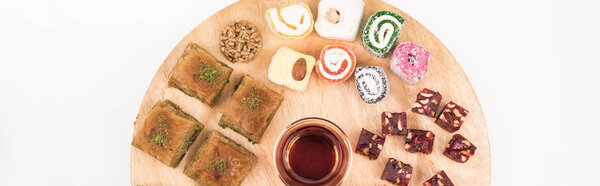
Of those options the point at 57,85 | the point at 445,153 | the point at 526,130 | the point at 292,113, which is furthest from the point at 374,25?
the point at 57,85

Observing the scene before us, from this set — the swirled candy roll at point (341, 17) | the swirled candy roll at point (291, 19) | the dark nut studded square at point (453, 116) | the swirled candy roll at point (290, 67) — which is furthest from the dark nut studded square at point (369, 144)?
the swirled candy roll at point (291, 19)

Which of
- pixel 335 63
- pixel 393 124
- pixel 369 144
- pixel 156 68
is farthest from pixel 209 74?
pixel 393 124

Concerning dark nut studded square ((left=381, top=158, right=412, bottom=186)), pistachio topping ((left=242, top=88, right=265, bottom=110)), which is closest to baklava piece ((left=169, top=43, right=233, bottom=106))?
pistachio topping ((left=242, top=88, right=265, bottom=110))

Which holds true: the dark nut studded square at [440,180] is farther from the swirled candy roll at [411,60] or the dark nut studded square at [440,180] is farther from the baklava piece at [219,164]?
the baklava piece at [219,164]

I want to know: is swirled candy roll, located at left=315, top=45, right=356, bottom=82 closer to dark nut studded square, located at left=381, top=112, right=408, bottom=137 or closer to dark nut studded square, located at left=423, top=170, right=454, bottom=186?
dark nut studded square, located at left=381, top=112, right=408, bottom=137

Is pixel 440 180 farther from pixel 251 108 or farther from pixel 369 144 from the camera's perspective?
pixel 251 108

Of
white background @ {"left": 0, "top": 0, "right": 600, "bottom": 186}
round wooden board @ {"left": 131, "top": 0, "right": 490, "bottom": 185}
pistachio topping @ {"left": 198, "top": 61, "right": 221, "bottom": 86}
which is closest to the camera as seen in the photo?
pistachio topping @ {"left": 198, "top": 61, "right": 221, "bottom": 86}
